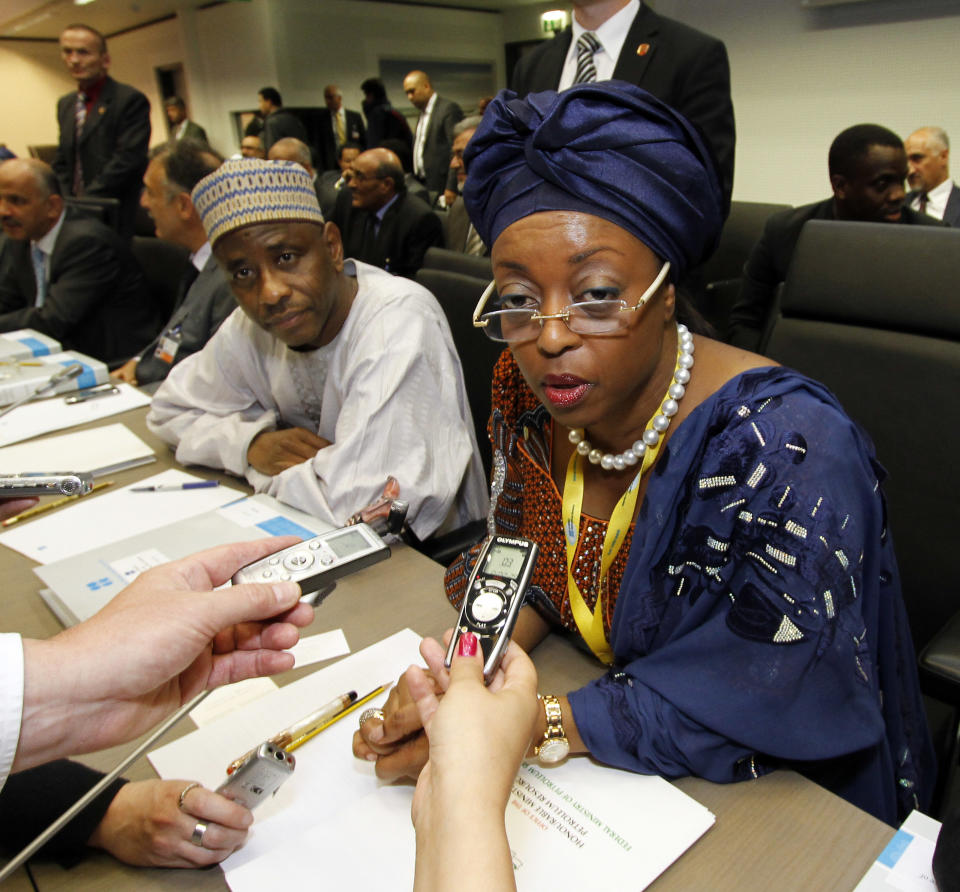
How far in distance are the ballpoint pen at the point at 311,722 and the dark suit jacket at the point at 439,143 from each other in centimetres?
555

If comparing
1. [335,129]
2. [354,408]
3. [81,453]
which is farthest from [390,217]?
[335,129]

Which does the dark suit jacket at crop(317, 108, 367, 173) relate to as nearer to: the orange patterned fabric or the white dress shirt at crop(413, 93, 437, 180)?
the white dress shirt at crop(413, 93, 437, 180)

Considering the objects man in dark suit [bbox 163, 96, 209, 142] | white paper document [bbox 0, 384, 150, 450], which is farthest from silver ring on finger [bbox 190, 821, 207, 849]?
man in dark suit [bbox 163, 96, 209, 142]

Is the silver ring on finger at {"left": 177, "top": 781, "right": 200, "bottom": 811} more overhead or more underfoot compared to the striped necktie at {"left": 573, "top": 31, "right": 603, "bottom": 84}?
more underfoot

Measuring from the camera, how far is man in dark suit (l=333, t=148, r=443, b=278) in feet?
12.9

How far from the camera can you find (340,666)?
93cm

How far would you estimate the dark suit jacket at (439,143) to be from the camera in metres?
5.93

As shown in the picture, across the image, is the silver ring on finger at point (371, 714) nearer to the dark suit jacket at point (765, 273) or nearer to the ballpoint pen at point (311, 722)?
the ballpoint pen at point (311, 722)

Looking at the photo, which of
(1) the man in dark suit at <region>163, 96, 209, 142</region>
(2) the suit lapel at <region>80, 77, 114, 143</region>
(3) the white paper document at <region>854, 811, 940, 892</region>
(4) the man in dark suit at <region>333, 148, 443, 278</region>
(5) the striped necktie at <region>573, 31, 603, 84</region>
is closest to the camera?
(3) the white paper document at <region>854, 811, 940, 892</region>

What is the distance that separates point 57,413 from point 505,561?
1.65 m

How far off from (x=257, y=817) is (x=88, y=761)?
24cm

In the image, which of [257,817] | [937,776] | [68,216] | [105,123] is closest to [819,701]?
[937,776]

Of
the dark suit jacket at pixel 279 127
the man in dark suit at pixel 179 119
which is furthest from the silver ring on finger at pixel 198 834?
the man in dark suit at pixel 179 119

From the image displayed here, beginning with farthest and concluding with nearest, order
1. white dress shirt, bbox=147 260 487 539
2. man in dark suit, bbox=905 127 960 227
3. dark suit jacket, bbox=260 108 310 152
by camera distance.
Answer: dark suit jacket, bbox=260 108 310 152, man in dark suit, bbox=905 127 960 227, white dress shirt, bbox=147 260 487 539
